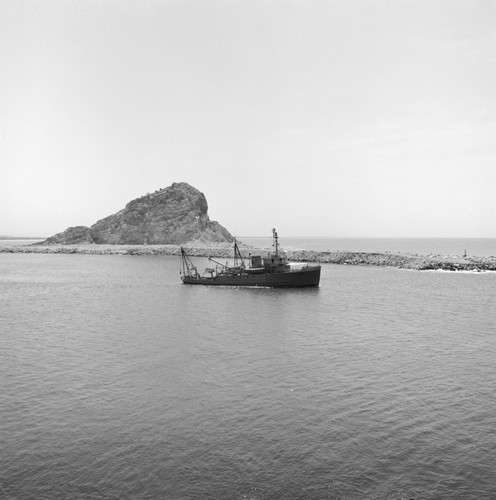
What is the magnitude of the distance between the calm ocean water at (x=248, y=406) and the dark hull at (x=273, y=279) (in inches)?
1045

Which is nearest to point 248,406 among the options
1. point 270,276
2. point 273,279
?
point 270,276

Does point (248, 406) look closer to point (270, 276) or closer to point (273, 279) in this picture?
point (270, 276)

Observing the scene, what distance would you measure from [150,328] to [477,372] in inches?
1136

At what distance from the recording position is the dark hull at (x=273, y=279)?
77125 mm

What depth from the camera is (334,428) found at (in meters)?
20.3

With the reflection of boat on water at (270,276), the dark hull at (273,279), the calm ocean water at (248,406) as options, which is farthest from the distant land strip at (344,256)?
the calm ocean water at (248,406)

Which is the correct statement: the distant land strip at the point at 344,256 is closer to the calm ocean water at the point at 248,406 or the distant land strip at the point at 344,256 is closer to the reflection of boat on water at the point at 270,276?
the reflection of boat on water at the point at 270,276

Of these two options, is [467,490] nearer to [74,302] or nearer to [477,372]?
[477,372]

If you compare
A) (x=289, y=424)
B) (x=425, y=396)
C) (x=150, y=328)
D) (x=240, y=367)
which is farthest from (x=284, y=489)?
(x=150, y=328)

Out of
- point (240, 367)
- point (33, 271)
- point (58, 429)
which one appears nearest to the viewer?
point (58, 429)

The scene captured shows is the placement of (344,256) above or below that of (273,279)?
above

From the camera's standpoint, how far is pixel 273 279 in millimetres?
78500

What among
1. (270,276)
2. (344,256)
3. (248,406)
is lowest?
(248,406)

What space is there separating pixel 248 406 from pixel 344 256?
116 m
